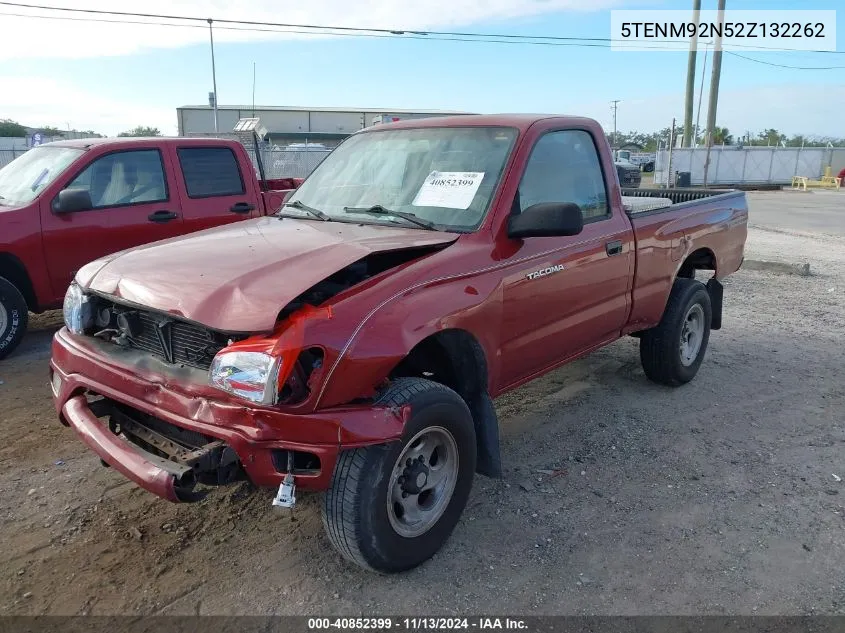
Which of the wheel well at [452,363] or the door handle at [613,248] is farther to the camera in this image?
the door handle at [613,248]

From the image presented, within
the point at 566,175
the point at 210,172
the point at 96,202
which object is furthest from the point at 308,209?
the point at 210,172

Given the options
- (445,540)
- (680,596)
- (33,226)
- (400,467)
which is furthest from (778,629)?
(33,226)

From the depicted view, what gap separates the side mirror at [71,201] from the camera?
5.85m

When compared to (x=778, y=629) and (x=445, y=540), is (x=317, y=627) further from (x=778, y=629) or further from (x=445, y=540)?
(x=778, y=629)

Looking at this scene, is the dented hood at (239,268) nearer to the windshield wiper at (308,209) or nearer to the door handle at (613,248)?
the windshield wiper at (308,209)

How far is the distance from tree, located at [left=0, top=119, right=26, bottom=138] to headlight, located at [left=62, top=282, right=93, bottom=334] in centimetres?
5744

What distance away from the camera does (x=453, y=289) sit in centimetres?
313

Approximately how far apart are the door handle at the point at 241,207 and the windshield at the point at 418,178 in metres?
2.85

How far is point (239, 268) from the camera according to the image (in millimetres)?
2934

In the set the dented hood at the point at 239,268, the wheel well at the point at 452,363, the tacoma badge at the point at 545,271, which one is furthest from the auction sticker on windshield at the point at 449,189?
the wheel well at the point at 452,363

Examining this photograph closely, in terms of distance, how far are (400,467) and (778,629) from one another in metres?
1.62

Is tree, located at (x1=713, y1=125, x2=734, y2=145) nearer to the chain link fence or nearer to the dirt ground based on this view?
the chain link fence

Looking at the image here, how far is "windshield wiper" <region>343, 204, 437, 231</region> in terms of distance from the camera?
3.54 meters

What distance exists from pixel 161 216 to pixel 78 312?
3445 mm
